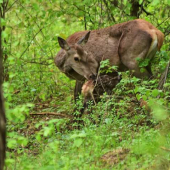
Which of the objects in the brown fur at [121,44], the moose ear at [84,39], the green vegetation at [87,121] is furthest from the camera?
the moose ear at [84,39]

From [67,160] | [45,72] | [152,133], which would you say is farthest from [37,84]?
[67,160]

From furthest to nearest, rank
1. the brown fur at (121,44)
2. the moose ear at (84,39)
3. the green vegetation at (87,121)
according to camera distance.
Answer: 1. the moose ear at (84,39)
2. the brown fur at (121,44)
3. the green vegetation at (87,121)

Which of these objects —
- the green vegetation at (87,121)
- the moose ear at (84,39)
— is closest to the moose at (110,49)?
the moose ear at (84,39)

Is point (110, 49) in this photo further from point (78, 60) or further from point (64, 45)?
point (64, 45)

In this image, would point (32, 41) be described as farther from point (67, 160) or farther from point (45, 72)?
point (67, 160)

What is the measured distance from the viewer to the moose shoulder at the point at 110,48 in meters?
8.33

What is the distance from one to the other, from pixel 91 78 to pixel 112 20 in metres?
2.15

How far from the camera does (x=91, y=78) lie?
354 inches

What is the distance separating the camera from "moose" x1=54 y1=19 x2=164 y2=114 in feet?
27.3

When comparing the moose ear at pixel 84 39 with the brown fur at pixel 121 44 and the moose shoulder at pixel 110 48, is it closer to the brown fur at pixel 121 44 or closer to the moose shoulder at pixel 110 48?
the moose shoulder at pixel 110 48

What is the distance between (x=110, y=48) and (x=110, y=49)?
22 mm

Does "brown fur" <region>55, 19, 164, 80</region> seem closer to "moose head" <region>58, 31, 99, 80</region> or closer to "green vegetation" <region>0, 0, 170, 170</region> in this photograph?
"moose head" <region>58, 31, 99, 80</region>

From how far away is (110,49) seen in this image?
29.6 ft

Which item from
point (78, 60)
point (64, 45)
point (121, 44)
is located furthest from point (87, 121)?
point (64, 45)
